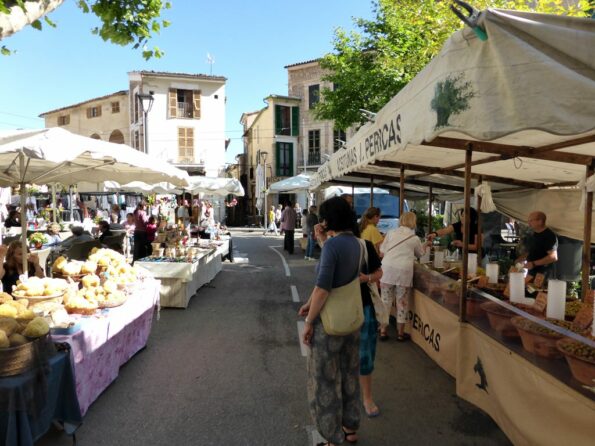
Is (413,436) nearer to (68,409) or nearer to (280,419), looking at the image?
(280,419)

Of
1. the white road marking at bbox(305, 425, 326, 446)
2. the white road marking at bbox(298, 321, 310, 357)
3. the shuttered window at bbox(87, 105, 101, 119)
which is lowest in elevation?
the white road marking at bbox(298, 321, 310, 357)

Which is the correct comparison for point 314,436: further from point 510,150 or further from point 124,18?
point 124,18

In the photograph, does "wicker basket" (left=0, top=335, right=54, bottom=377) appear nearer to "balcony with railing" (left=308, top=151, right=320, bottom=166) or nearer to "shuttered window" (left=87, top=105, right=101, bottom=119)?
"balcony with railing" (left=308, top=151, right=320, bottom=166)

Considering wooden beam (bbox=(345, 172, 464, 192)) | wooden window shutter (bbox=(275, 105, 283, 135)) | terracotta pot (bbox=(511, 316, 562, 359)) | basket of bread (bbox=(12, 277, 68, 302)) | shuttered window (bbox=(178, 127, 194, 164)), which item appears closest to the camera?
terracotta pot (bbox=(511, 316, 562, 359))

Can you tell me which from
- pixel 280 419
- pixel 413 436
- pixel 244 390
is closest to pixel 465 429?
pixel 413 436

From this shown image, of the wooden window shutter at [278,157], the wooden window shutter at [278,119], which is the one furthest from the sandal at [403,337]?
the wooden window shutter at [278,119]

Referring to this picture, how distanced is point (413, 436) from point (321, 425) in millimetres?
882

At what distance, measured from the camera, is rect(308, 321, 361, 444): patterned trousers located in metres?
2.90

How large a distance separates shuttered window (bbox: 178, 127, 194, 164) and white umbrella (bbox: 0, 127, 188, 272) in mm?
25801

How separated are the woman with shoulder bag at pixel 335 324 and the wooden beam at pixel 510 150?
148 centimetres

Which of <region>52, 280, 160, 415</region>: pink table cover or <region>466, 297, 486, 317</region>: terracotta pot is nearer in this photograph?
<region>52, 280, 160, 415</region>: pink table cover

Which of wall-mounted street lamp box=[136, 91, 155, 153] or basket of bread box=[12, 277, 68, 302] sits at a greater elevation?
wall-mounted street lamp box=[136, 91, 155, 153]

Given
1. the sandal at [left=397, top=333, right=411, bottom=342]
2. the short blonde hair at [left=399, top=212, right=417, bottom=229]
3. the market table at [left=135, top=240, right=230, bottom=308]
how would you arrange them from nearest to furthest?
the short blonde hair at [left=399, top=212, right=417, bottom=229]
the sandal at [left=397, top=333, right=411, bottom=342]
the market table at [left=135, top=240, right=230, bottom=308]

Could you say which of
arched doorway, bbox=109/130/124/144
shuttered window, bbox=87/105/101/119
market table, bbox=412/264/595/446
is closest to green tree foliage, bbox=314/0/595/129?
market table, bbox=412/264/595/446
